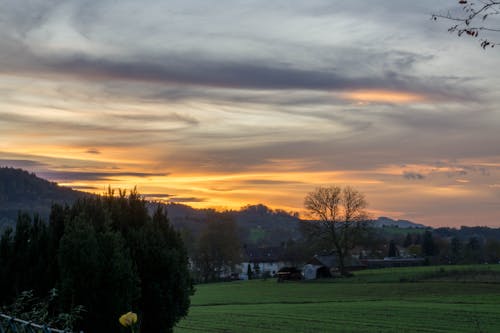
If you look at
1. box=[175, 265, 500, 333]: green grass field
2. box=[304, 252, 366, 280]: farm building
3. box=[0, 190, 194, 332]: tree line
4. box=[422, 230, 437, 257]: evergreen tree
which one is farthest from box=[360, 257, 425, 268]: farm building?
box=[0, 190, 194, 332]: tree line

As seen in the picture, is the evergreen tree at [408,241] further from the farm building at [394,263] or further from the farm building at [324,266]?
the farm building at [324,266]

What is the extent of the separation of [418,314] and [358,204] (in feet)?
204

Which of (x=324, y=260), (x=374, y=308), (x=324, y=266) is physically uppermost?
(x=324, y=260)

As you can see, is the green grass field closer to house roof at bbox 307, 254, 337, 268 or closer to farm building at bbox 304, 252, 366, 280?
farm building at bbox 304, 252, 366, 280

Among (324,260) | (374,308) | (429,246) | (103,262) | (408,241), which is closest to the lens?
(103,262)

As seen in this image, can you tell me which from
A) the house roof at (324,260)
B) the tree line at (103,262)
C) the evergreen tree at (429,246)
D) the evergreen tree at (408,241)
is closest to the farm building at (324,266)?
the house roof at (324,260)

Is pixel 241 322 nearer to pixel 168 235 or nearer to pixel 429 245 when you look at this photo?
pixel 168 235

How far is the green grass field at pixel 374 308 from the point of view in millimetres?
35875

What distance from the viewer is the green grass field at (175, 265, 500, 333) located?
35.9m

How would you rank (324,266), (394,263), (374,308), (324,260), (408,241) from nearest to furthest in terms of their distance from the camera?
1. (374,308)
2. (324,266)
3. (324,260)
4. (394,263)
5. (408,241)

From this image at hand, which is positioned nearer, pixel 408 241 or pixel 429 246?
pixel 429 246

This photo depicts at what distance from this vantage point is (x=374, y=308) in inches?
1909

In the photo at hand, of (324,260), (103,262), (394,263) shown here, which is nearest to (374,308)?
(103,262)

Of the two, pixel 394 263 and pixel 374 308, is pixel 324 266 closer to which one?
pixel 394 263
